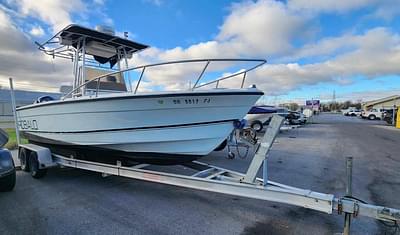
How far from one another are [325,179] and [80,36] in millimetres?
6079

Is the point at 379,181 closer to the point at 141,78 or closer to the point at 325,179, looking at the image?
the point at 325,179

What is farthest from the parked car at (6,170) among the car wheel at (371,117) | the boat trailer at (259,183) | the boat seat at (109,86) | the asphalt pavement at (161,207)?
the car wheel at (371,117)

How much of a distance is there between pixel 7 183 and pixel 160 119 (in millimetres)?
2914

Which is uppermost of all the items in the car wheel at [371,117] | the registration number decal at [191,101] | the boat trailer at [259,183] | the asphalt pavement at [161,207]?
the registration number decal at [191,101]

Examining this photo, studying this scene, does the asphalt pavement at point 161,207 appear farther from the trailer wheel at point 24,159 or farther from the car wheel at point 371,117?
the car wheel at point 371,117

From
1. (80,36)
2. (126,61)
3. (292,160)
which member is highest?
(80,36)

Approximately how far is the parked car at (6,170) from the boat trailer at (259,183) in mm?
748

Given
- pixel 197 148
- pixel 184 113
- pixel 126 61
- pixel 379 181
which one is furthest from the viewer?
pixel 126 61

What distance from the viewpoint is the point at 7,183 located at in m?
4.80

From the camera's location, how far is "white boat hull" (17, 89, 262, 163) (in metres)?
4.32

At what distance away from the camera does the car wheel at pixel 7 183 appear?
473 centimetres

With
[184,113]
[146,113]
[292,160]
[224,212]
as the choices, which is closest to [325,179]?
[292,160]

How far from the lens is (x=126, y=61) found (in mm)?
6957

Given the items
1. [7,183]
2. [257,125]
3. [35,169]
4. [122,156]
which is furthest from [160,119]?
[257,125]
